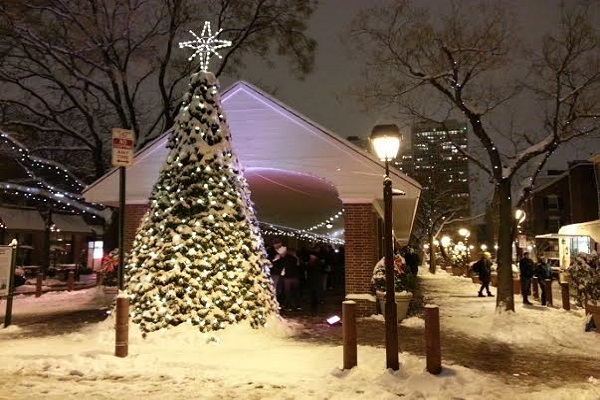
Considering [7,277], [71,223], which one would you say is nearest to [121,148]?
[7,277]

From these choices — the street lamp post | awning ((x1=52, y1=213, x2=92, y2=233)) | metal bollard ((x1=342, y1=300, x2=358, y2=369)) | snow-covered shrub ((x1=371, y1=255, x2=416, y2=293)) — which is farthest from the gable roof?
awning ((x1=52, y1=213, x2=92, y2=233))

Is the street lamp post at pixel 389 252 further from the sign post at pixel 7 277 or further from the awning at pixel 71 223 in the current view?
the awning at pixel 71 223

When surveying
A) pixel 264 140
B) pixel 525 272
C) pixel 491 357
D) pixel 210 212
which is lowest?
pixel 491 357

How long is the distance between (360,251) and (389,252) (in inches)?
226

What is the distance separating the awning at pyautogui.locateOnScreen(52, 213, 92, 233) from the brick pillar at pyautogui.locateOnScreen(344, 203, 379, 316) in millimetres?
30215

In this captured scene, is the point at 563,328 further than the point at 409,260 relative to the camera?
No

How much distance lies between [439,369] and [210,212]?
5237 mm

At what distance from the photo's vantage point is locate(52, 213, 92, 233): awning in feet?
129

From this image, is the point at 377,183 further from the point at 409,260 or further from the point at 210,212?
the point at 409,260

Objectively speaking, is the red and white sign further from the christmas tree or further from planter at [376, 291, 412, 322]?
planter at [376, 291, 412, 322]

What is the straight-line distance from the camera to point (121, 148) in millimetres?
9492

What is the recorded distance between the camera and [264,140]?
587 inches

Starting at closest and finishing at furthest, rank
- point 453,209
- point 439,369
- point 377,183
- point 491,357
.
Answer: point 439,369 < point 491,357 < point 377,183 < point 453,209

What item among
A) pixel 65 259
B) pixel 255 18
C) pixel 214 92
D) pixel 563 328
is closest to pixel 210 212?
pixel 214 92
